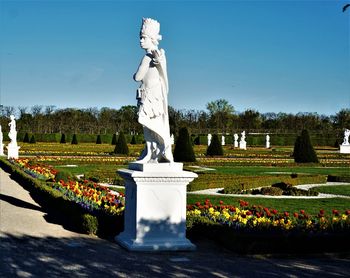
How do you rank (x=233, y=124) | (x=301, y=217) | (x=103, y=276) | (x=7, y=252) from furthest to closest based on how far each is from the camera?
(x=233, y=124) < (x=301, y=217) < (x=7, y=252) < (x=103, y=276)

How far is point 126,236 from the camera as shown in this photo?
6.85 meters

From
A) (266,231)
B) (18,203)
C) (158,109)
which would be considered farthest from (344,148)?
(158,109)

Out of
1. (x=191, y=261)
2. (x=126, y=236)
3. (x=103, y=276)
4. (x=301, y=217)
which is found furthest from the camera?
(x=301, y=217)

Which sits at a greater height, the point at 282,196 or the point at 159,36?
the point at 159,36

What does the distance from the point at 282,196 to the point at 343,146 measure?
26399mm

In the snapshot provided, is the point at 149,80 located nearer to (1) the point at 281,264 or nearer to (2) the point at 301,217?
(1) the point at 281,264

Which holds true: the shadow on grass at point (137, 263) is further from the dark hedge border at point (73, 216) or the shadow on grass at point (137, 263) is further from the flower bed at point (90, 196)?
the flower bed at point (90, 196)

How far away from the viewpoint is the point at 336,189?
1559 centimetres

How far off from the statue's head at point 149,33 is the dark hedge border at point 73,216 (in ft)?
8.05

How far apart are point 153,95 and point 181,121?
6081cm

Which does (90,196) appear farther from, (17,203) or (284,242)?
(284,242)

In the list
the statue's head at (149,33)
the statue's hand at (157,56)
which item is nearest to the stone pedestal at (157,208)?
the statue's hand at (157,56)

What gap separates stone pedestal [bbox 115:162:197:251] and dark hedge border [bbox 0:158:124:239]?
978mm

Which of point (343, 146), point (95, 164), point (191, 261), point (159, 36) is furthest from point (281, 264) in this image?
point (343, 146)
